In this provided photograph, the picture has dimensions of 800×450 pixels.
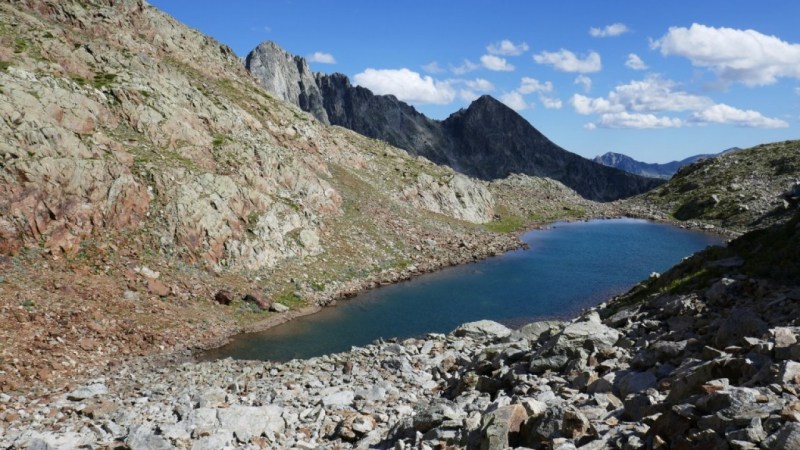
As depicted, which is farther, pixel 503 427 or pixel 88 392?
pixel 88 392

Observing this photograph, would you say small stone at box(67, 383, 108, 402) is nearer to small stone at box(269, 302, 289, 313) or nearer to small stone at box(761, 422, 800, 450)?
small stone at box(269, 302, 289, 313)

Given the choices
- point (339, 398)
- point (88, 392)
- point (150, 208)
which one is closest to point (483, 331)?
point (339, 398)

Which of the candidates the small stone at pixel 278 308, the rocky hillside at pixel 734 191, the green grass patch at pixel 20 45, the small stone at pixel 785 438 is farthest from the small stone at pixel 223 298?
the rocky hillside at pixel 734 191

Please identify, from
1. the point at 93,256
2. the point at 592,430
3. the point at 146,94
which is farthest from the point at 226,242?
the point at 592,430

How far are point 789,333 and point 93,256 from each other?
49.4 m

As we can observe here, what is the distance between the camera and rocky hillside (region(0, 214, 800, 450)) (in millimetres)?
12844

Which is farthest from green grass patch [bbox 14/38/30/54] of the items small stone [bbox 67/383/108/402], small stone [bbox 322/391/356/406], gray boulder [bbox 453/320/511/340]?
gray boulder [bbox 453/320/511/340]

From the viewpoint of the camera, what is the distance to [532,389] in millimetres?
20578

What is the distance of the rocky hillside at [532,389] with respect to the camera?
12844 mm

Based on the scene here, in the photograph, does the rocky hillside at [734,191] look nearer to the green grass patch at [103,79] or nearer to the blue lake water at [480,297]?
the blue lake water at [480,297]

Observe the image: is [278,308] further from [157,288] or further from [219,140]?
[219,140]

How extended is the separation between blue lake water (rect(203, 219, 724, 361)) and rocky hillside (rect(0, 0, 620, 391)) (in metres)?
3.68

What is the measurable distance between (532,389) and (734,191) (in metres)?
149

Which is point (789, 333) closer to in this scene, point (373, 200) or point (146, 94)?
point (146, 94)
